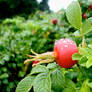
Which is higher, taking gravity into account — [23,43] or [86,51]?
[86,51]

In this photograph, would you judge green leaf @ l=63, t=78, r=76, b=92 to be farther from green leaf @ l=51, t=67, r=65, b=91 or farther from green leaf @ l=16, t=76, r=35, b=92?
green leaf @ l=16, t=76, r=35, b=92

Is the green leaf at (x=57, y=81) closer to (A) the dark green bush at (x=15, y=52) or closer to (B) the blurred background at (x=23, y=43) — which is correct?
(B) the blurred background at (x=23, y=43)

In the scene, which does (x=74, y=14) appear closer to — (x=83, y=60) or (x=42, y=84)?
(x=83, y=60)

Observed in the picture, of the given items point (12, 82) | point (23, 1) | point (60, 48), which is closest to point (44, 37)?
point (12, 82)

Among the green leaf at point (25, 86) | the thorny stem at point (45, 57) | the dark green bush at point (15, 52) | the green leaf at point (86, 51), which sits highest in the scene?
the green leaf at point (86, 51)

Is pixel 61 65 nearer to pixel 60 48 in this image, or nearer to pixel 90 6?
pixel 60 48

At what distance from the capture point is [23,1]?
15375mm

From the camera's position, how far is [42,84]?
0.77 metres

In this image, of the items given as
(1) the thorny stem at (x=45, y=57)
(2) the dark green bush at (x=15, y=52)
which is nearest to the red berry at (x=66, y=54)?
(1) the thorny stem at (x=45, y=57)

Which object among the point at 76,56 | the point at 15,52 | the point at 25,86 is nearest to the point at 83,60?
the point at 76,56

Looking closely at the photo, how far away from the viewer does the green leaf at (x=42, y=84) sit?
742 millimetres

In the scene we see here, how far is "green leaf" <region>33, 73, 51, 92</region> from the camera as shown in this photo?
0.74 m

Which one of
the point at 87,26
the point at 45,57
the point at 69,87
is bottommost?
the point at 69,87

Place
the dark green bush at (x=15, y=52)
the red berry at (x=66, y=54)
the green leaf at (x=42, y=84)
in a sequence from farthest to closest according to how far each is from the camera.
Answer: the dark green bush at (x=15, y=52)
the red berry at (x=66, y=54)
the green leaf at (x=42, y=84)
